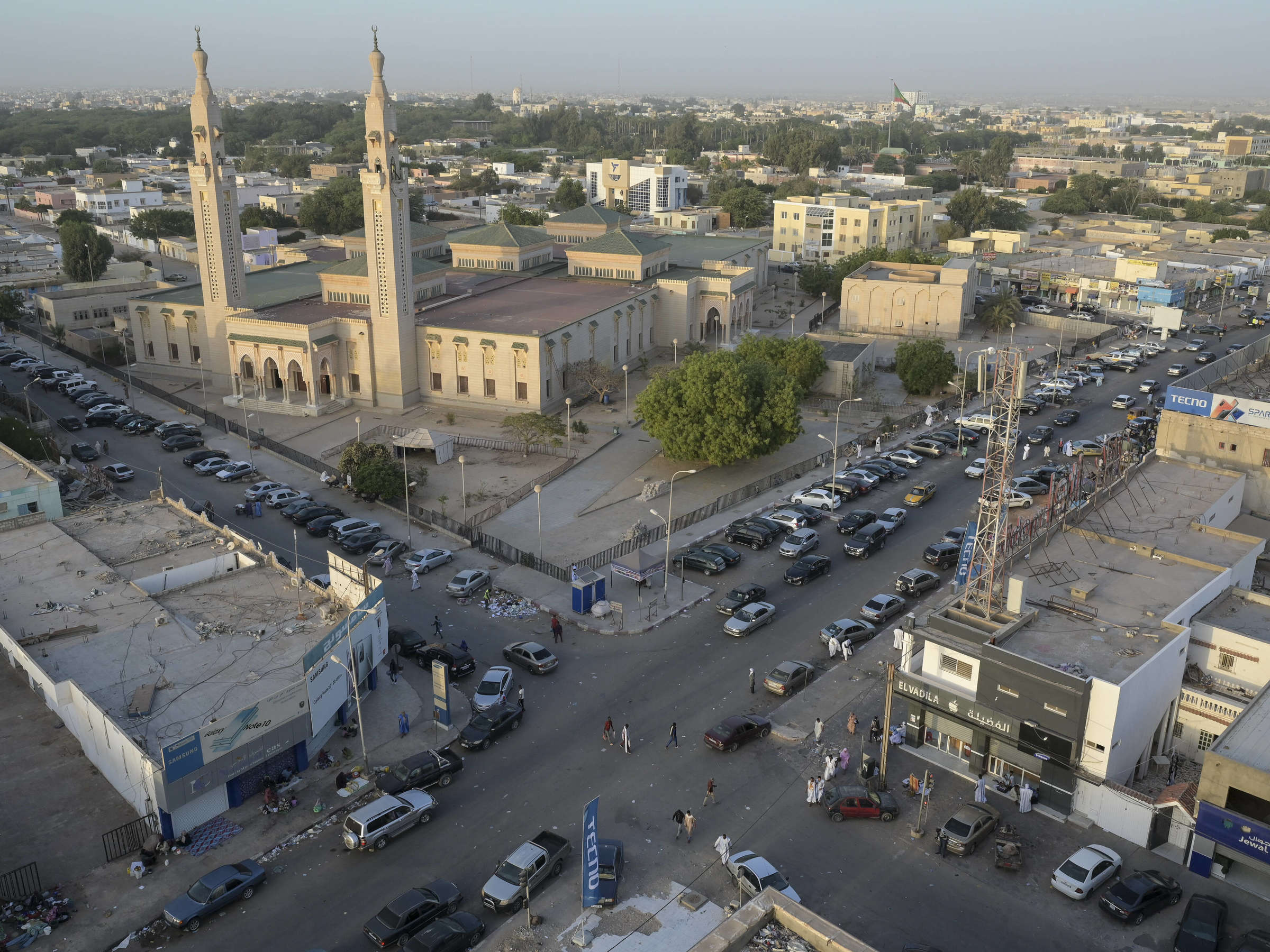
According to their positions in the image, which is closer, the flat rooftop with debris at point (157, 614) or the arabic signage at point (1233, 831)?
the arabic signage at point (1233, 831)

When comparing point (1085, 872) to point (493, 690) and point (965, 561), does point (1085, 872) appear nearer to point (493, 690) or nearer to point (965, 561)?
point (965, 561)

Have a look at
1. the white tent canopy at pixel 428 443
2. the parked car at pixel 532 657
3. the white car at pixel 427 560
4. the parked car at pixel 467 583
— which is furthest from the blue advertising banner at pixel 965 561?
the white tent canopy at pixel 428 443

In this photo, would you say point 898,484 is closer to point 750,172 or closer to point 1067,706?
point 1067,706

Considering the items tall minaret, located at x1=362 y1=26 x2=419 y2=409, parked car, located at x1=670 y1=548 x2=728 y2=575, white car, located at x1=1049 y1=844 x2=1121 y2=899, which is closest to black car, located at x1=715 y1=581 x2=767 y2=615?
parked car, located at x1=670 y1=548 x2=728 y2=575

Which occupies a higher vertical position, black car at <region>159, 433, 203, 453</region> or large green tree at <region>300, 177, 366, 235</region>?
large green tree at <region>300, 177, 366, 235</region>

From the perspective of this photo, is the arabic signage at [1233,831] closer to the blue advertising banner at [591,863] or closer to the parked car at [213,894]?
the blue advertising banner at [591,863]

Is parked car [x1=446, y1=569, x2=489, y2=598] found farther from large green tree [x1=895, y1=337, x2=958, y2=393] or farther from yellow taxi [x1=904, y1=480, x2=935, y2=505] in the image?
large green tree [x1=895, y1=337, x2=958, y2=393]

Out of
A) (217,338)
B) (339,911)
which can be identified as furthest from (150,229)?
(339,911)
